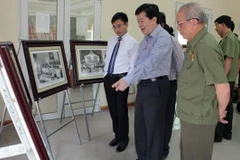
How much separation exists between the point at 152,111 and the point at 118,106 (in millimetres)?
698

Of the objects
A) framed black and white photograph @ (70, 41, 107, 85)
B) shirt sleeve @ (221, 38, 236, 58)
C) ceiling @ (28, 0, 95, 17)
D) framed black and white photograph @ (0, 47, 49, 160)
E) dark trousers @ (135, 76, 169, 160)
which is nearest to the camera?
framed black and white photograph @ (0, 47, 49, 160)

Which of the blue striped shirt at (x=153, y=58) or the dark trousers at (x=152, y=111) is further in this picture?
the dark trousers at (x=152, y=111)

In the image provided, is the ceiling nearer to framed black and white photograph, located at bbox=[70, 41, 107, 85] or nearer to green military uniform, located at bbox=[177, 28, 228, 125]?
framed black and white photograph, located at bbox=[70, 41, 107, 85]

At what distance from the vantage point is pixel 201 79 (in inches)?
62.0

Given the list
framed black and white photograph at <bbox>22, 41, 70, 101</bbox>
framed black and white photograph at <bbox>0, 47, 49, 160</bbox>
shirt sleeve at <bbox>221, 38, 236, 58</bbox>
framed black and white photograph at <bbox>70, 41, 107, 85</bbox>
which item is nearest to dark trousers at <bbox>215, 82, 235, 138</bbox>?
shirt sleeve at <bbox>221, 38, 236, 58</bbox>

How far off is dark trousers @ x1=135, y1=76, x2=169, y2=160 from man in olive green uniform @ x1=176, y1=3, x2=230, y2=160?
0.53 metres

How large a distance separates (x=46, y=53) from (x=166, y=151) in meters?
1.73

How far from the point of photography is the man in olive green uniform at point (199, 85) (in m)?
1.51

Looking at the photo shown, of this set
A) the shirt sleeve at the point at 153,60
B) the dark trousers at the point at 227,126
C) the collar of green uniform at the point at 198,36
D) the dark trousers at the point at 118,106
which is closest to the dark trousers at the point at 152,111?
the shirt sleeve at the point at 153,60

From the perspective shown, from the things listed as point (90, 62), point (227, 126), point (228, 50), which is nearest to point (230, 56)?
point (228, 50)

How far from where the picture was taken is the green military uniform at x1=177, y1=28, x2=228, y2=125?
1.50 metres

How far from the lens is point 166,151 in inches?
113

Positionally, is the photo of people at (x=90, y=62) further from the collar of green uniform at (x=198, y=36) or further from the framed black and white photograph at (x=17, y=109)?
the framed black and white photograph at (x=17, y=109)

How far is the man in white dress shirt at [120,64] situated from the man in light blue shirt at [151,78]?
1.52ft
